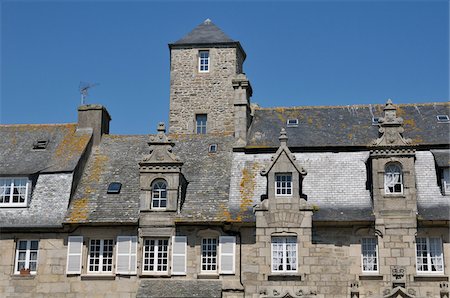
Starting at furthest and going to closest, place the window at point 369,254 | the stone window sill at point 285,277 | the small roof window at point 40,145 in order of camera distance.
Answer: the small roof window at point 40,145, the window at point 369,254, the stone window sill at point 285,277

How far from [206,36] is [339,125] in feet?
38.2

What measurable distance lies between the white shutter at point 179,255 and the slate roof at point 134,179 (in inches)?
33.7

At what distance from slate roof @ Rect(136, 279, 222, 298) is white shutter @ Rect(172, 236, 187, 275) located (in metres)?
0.41

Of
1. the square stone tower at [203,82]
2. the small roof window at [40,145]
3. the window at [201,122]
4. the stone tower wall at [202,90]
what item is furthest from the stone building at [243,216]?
the window at [201,122]

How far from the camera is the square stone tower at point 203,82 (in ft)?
128

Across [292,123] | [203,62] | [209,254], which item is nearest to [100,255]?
[209,254]

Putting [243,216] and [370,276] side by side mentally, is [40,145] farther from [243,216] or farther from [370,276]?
[370,276]

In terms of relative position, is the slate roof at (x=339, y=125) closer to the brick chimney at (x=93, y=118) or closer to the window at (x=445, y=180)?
the window at (x=445, y=180)

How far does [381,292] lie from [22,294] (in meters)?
13.6

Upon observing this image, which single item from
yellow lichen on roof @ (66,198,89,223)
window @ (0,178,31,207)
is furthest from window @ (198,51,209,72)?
window @ (0,178,31,207)

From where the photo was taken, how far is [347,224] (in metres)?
28.1

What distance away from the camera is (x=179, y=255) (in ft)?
94.0

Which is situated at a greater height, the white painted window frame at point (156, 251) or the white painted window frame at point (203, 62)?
the white painted window frame at point (203, 62)

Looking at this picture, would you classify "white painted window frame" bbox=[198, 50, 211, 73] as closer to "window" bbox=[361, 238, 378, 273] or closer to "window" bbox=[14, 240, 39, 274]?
"window" bbox=[14, 240, 39, 274]
